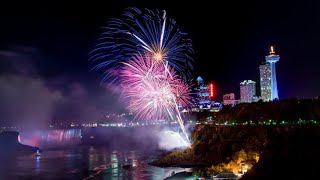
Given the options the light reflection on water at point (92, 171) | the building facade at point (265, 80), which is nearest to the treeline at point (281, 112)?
the light reflection on water at point (92, 171)

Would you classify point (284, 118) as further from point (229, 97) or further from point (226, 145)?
point (229, 97)

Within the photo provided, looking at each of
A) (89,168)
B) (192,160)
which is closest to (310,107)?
(192,160)

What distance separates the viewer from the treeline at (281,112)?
4818 cm

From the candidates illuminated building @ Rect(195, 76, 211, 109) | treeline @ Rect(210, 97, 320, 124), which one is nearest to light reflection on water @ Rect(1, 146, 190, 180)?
treeline @ Rect(210, 97, 320, 124)

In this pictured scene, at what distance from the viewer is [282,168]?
21.7m

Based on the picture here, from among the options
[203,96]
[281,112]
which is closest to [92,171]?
[281,112]

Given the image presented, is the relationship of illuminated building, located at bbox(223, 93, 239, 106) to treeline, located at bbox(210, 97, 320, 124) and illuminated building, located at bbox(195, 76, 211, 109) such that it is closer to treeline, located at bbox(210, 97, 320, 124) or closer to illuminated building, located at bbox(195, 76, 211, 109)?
illuminated building, located at bbox(195, 76, 211, 109)

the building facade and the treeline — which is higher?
the building facade

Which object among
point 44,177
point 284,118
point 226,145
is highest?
point 284,118

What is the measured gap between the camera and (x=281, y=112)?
169 ft

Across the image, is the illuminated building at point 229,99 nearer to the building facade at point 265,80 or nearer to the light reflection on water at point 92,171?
the building facade at point 265,80

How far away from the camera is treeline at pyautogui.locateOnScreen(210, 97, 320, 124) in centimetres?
4818

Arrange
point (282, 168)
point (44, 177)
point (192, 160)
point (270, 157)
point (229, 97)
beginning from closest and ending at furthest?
point (282, 168) < point (270, 157) < point (44, 177) < point (192, 160) < point (229, 97)

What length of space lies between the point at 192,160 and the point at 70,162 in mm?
19197
